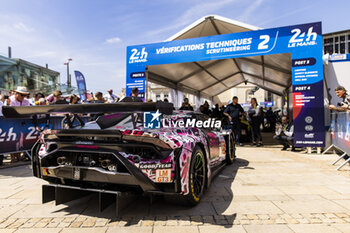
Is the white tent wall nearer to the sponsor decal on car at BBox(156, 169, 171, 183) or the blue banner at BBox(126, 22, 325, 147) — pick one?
the blue banner at BBox(126, 22, 325, 147)

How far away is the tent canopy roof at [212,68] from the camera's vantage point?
8.74 metres

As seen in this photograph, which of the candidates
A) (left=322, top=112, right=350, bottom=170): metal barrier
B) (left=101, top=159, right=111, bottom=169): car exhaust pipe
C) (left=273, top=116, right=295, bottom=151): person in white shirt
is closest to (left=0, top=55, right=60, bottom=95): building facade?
(left=273, top=116, right=295, bottom=151): person in white shirt

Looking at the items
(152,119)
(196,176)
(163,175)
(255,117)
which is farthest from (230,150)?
(255,117)

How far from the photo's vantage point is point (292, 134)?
7.32m

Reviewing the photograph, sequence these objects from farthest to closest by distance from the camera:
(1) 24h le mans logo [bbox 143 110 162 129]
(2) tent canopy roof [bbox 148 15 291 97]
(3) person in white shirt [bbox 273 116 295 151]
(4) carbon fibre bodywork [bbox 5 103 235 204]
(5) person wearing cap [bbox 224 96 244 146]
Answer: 1. (2) tent canopy roof [bbox 148 15 291 97]
2. (5) person wearing cap [bbox 224 96 244 146]
3. (3) person in white shirt [bbox 273 116 295 151]
4. (1) 24h le mans logo [bbox 143 110 162 129]
5. (4) carbon fibre bodywork [bbox 5 103 235 204]

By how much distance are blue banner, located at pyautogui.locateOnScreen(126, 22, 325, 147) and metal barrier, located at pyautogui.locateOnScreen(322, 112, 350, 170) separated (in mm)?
415

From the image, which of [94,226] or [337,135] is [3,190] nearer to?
[94,226]

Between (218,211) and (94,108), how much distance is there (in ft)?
5.87

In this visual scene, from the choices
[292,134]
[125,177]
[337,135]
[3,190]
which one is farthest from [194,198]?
[292,134]

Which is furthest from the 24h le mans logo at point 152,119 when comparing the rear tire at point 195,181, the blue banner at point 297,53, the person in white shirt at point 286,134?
the person in white shirt at point 286,134

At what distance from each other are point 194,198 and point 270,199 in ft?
3.63

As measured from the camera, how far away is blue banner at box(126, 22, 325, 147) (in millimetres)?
6695

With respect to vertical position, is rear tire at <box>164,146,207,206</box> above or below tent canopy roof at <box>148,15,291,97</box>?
below

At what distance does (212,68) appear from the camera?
13.0m
